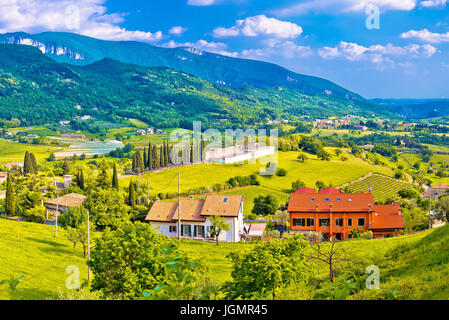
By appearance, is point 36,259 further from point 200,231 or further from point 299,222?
point 299,222

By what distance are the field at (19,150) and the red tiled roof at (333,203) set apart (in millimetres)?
109677

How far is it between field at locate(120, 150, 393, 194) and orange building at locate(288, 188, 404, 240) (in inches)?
1236

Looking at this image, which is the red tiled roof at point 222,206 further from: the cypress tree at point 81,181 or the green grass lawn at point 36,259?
the cypress tree at point 81,181

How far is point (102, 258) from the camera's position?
56.0ft

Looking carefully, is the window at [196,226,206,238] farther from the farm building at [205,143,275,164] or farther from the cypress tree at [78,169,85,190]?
the farm building at [205,143,275,164]

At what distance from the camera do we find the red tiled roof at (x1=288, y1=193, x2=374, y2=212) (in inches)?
1794

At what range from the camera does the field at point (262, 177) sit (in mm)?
83062

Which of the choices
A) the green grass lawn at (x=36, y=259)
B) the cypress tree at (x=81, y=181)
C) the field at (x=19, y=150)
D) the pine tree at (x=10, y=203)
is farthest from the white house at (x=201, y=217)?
the field at (x=19, y=150)

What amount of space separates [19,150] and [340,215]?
142 metres

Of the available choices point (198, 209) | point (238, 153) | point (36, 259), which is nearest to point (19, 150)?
point (238, 153)

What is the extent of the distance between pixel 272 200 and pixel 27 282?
39370 mm

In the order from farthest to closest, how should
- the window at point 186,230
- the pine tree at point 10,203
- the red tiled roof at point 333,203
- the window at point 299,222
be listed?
the pine tree at point 10,203
the window at point 299,222
the red tiled roof at point 333,203
the window at point 186,230
